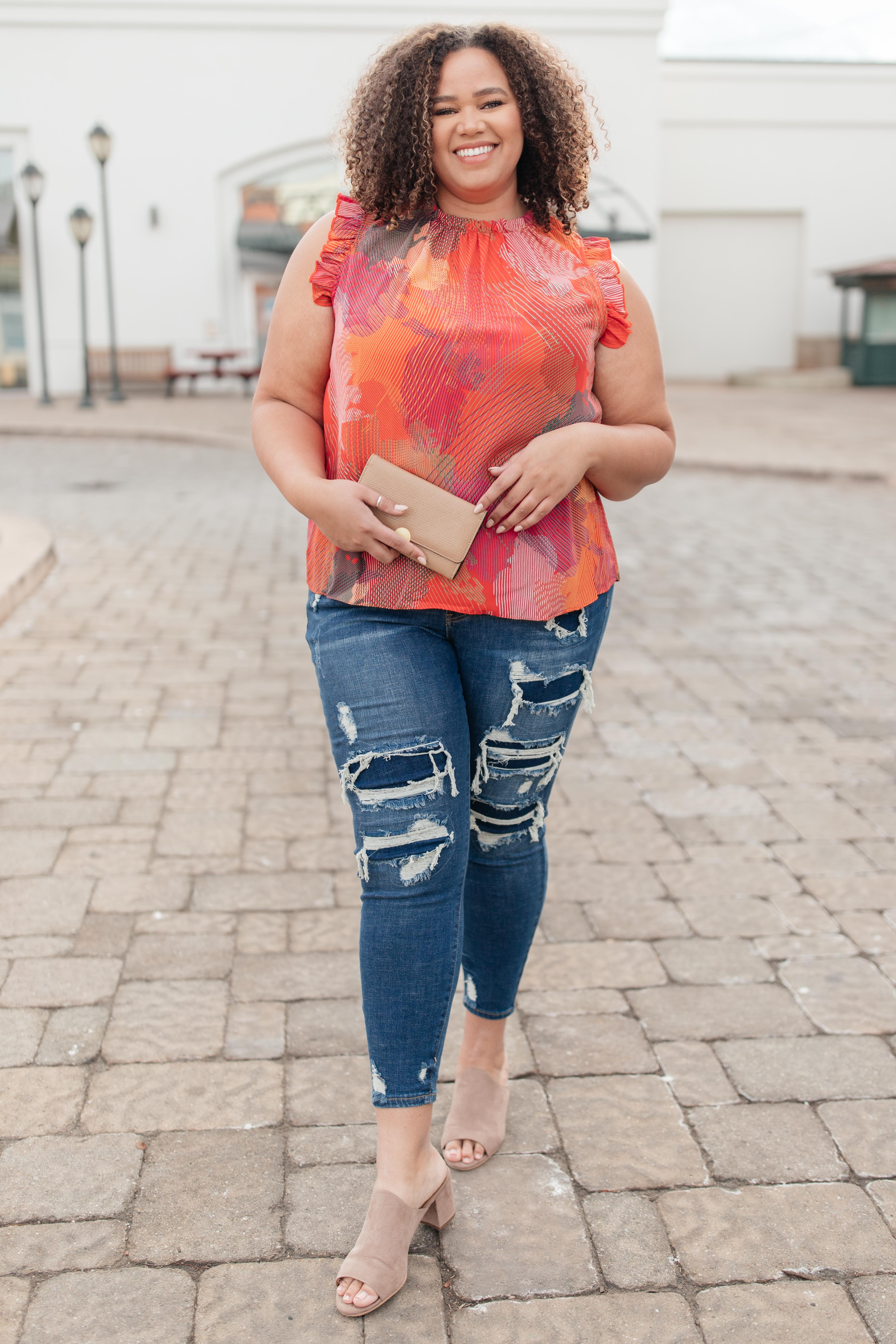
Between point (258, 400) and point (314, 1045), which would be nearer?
point (258, 400)

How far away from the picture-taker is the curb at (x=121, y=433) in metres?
15.3

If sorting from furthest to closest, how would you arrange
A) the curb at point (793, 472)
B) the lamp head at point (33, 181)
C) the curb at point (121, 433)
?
the lamp head at point (33, 181), the curb at point (121, 433), the curb at point (793, 472)

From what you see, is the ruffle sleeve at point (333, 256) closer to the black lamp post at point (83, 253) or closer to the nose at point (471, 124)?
the nose at point (471, 124)

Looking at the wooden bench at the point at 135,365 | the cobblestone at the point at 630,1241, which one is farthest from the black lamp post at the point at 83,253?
the cobblestone at the point at 630,1241

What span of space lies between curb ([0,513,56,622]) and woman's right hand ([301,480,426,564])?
4598 mm

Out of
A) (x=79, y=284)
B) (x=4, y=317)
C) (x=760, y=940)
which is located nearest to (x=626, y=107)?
(x=79, y=284)

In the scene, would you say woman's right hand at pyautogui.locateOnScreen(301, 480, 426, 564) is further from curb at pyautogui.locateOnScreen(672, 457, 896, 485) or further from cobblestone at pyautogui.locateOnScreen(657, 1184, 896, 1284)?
curb at pyautogui.locateOnScreen(672, 457, 896, 485)

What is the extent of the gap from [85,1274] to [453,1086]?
785 mm

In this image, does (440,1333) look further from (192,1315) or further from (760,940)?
(760,940)

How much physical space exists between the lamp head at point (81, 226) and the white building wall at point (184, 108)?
442cm

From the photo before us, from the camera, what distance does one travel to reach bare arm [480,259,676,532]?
1847 mm

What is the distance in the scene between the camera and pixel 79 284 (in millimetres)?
23328

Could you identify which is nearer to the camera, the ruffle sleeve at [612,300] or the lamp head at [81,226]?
the ruffle sleeve at [612,300]

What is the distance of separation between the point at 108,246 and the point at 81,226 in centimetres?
363
